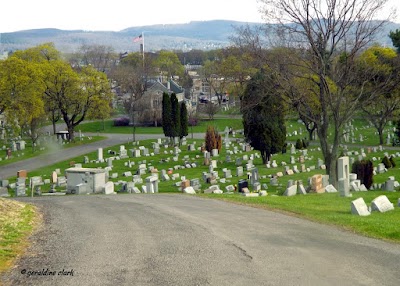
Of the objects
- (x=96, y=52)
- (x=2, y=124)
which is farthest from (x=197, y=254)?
(x=96, y=52)

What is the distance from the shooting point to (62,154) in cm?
4500

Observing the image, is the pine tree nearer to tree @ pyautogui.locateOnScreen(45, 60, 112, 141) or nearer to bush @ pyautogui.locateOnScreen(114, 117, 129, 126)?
tree @ pyautogui.locateOnScreen(45, 60, 112, 141)

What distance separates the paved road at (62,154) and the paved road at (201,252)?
24177mm

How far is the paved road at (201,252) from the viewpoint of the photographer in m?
8.09

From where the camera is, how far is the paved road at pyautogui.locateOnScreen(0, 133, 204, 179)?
37800mm

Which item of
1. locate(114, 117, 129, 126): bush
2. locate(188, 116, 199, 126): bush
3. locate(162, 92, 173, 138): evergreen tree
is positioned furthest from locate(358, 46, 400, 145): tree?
locate(114, 117, 129, 126): bush

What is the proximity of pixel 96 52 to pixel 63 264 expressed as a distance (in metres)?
133

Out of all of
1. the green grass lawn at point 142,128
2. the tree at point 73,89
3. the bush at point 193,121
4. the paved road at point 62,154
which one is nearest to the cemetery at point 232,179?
the paved road at point 62,154

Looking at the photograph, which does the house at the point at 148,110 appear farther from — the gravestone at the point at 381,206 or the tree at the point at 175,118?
the gravestone at the point at 381,206

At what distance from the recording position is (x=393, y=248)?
10.3 m

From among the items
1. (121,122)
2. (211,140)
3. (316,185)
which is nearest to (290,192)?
(316,185)

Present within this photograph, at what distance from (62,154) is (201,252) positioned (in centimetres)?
3704

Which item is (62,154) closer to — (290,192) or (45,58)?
(45,58)

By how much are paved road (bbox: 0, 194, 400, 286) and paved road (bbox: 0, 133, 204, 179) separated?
79.3ft
